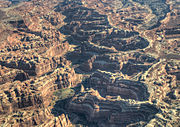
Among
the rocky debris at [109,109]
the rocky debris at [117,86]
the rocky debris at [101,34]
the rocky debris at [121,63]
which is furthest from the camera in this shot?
the rocky debris at [101,34]

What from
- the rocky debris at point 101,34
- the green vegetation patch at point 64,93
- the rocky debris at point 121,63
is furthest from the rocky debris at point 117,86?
the rocky debris at point 101,34

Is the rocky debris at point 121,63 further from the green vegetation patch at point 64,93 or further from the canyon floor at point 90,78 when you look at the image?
the green vegetation patch at point 64,93

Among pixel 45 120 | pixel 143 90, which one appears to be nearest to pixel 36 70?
pixel 45 120

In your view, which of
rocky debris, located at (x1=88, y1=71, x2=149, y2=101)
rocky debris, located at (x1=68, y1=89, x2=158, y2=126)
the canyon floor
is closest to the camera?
rocky debris, located at (x1=68, y1=89, x2=158, y2=126)

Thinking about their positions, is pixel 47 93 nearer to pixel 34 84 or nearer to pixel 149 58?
pixel 34 84

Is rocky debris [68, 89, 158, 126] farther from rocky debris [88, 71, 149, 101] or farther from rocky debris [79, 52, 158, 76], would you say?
rocky debris [79, 52, 158, 76]

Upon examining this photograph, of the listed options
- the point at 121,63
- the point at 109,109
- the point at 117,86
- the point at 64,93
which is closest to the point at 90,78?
the point at 64,93

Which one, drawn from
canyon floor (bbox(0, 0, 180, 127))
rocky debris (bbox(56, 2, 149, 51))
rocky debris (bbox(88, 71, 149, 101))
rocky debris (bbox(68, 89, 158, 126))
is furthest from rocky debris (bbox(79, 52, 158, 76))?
rocky debris (bbox(68, 89, 158, 126))

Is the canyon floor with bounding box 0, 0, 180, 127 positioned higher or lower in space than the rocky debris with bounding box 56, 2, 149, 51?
lower
